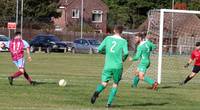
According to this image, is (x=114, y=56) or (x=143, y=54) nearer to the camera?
(x=114, y=56)

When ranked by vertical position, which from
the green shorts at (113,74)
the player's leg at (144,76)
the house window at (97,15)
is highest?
the house window at (97,15)

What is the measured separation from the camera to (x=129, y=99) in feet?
58.4

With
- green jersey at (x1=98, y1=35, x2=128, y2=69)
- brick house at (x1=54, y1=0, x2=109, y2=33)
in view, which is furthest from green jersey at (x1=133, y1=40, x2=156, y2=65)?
brick house at (x1=54, y1=0, x2=109, y2=33)

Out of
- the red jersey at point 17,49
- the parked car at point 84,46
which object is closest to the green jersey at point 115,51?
the red jersey at point 17,49

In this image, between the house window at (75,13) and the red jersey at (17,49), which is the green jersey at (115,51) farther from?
the house window at (75,13)

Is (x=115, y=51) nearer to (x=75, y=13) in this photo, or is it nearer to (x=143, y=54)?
(x=143, y=54)

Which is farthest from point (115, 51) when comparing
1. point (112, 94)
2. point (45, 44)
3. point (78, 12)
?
point (78, 12)

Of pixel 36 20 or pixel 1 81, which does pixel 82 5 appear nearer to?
pixel 36 20

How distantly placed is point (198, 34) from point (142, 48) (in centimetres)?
2066

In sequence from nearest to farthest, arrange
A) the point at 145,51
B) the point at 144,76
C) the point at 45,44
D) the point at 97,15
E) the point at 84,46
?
the point at 145,51 → the point at 144,76 → the point at 45,44 → the point at 84,46 → the point at 97,15

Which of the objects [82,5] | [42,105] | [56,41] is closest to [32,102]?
[42,105]

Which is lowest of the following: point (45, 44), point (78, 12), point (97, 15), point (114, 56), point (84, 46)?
point (84, 46)

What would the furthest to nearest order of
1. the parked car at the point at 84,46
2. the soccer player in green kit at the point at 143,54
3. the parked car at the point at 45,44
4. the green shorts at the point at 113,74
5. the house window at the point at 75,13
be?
the house window at the point at 75,13, the parked car at the point at 84,46, the parked car at the point at 45,44, the soccer player in green kit at the point at 143,54, the green shorts at the point at 113,74

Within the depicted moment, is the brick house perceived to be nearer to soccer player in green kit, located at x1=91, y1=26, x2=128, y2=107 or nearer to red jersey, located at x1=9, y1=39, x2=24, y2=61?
red jersey, located at x1=9, y1=39, x2=24, y2=61
